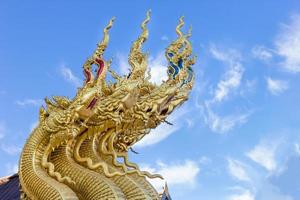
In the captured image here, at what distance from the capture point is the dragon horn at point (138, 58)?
25.8 feet

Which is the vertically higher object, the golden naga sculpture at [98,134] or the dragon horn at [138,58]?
the dragon horn at [138,58]

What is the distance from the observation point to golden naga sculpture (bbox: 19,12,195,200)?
258 inches

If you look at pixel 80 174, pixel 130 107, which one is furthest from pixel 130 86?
pixel 80 174

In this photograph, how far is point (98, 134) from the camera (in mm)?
7469

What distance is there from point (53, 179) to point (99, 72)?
1929 mm

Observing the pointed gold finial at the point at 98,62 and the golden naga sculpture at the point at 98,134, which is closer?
the golden naga sculpture at the point at 98,134

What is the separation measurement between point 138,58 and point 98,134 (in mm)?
1558

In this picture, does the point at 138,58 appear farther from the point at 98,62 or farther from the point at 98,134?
the point at 98,134

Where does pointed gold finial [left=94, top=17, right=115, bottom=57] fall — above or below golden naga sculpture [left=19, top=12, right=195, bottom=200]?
above

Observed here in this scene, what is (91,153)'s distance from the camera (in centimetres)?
731

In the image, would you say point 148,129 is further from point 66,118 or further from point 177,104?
point 66,118

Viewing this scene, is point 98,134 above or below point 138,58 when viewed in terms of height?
below

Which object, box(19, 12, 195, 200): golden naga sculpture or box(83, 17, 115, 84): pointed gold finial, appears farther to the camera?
box(83, 17, 115, 84): pointed gold finial

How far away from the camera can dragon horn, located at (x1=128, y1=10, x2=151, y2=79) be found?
7877 millimetres
